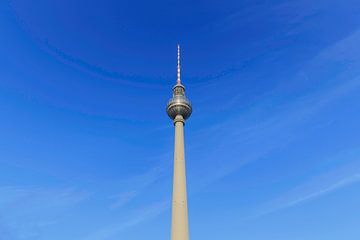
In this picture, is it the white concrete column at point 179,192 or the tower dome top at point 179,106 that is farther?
the tower dome top at point 179,106

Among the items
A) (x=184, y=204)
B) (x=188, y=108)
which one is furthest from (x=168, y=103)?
(x=184, y=204)

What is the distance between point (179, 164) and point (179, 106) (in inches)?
728

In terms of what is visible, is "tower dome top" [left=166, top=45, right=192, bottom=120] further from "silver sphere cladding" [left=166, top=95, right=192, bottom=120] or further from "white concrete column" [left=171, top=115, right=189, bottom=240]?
"white concrete column" [left=171, top=115, right=189, bottom=240]

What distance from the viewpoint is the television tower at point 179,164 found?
352ft

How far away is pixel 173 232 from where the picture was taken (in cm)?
10694

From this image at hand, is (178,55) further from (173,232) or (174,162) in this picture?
(173,232)

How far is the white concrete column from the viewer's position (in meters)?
107

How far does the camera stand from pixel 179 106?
12694cm

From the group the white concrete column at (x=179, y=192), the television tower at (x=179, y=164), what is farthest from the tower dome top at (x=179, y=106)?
the white concrete column at (x=179, y=192)

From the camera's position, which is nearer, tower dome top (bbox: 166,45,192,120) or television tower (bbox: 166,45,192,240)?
television tower (bbox: 166,45,192,240)

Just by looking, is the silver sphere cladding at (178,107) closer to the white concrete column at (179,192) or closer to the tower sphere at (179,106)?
the tower sphere at (179,106)

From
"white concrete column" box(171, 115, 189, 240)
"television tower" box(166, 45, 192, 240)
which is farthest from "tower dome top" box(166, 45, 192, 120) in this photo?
"white concrete column" box(171, 115, 189, 240)

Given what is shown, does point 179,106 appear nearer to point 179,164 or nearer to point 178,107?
point 178,107

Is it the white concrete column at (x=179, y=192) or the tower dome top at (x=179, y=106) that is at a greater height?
the tower dome top at (x=179, y=106)
